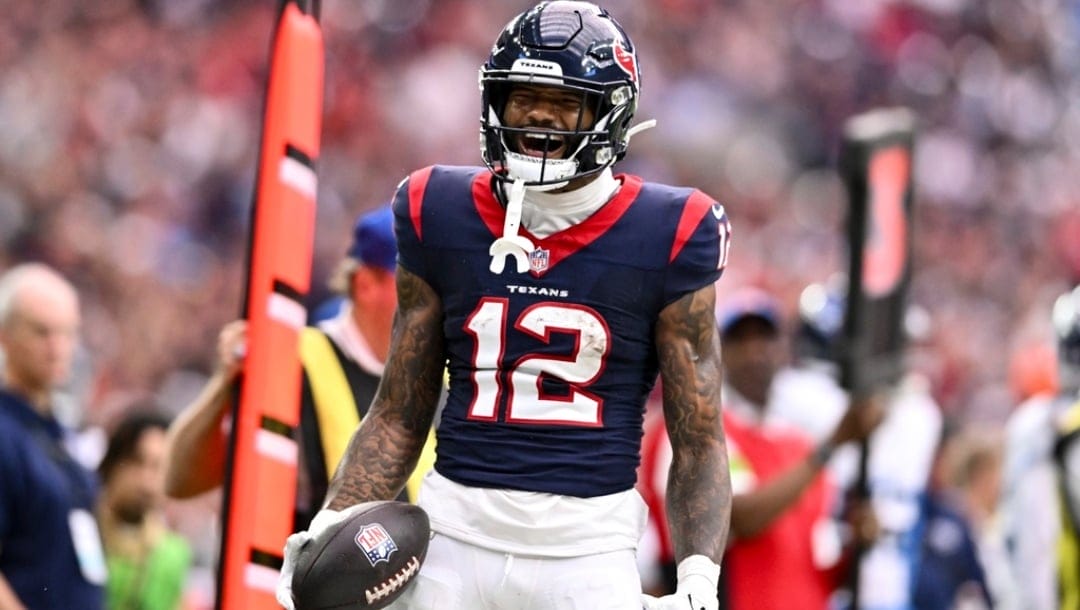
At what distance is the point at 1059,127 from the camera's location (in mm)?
17891

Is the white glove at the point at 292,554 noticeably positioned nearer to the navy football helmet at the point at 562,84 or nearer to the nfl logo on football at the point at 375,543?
the nfl logo on football at the point at 375,543

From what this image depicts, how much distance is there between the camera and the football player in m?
3.43

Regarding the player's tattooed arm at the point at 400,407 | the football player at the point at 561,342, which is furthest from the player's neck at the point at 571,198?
the player's tattooed arm at the point at 400,407

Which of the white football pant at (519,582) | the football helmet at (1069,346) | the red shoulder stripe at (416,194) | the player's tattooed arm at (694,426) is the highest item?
the red shoulder stripe at (416,194)

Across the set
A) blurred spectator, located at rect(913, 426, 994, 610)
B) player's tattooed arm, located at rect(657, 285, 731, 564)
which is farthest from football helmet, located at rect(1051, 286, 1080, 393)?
player's tattooed arm, located at rect(657, 285, 731, 564)

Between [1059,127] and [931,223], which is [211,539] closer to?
[931,223]

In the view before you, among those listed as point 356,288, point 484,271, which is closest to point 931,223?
point 356,288

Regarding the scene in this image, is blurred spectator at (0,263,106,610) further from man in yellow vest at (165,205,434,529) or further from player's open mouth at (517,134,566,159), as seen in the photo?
player's open mouth at (517,134,566,159)

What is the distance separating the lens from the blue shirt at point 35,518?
489 centimetres

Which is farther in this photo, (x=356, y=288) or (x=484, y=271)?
(x=356, y=288)

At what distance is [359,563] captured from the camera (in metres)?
3.29

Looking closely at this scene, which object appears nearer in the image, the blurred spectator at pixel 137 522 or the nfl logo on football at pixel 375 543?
the nfl logo on football at pixel 375 543

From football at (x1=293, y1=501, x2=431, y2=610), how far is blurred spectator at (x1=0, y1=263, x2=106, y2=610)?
1.66 m

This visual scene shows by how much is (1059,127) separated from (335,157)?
25.5ft
